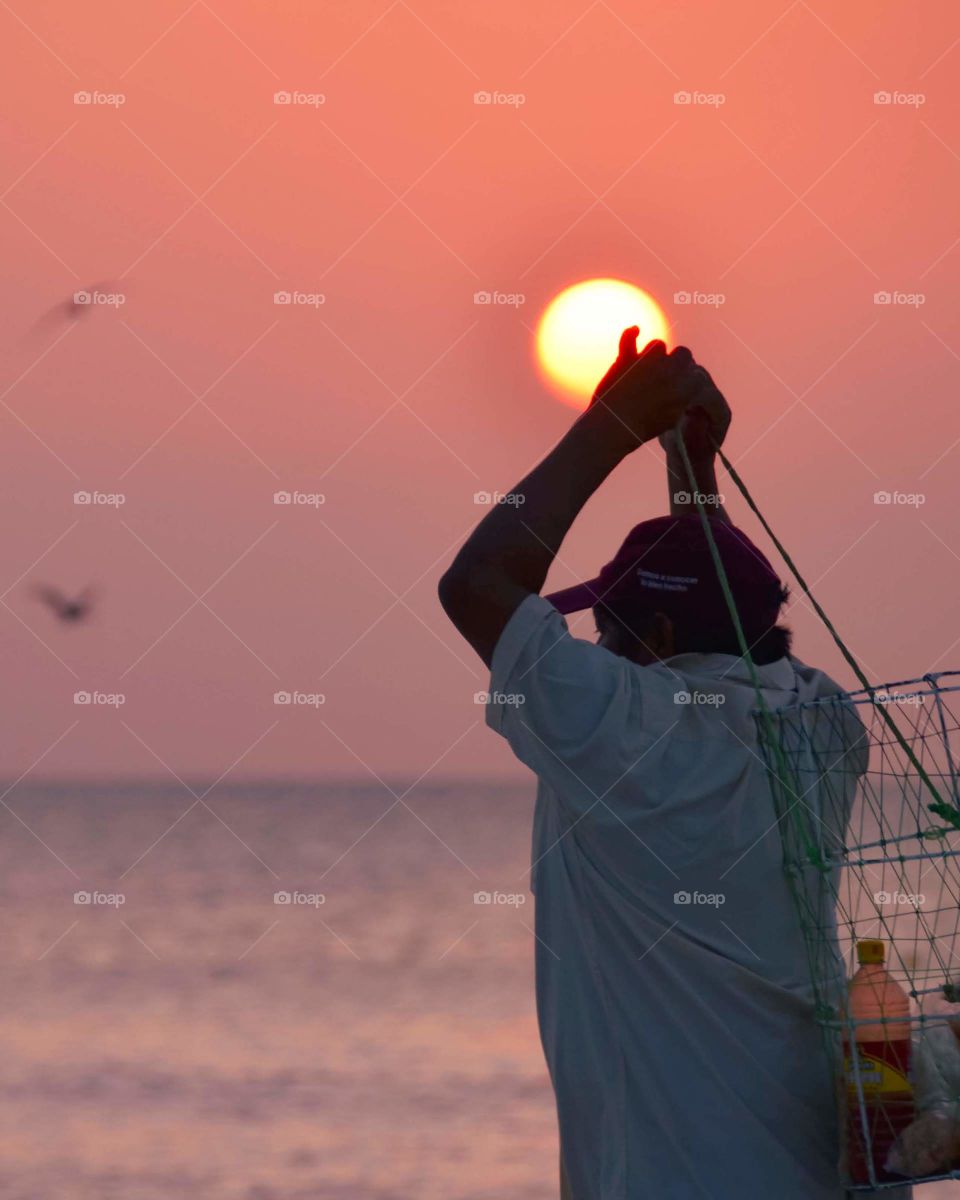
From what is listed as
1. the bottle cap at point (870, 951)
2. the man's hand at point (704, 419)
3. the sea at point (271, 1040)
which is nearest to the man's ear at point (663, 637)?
the man's hand at point (704, 419)

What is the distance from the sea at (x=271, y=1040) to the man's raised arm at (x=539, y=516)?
11.1 ft

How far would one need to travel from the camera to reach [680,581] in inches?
86.2

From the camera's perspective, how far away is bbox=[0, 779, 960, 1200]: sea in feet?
26.5

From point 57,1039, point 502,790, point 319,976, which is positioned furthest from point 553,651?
point 502,790

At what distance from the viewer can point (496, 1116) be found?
355 inches

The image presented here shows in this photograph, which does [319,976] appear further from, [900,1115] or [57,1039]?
[900,1115]

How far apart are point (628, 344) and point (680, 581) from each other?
1.15 feet

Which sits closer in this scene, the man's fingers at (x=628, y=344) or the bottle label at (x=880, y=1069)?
the bottle label at (x=880, y=1069)

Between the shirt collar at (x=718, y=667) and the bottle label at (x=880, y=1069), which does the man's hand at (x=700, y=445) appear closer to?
the shirt collar at (x=718, y=667)

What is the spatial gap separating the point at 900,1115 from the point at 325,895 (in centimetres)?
2439

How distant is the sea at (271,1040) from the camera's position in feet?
26.5

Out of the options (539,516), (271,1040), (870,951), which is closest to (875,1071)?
(870,951)

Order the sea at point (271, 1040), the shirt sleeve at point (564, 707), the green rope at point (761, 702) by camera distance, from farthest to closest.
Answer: the sea at point (271, 1040) < the green rope at point (761, 702) < the shirt sleeve at point (564, 707)

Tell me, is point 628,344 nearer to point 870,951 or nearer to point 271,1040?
point 870,951
